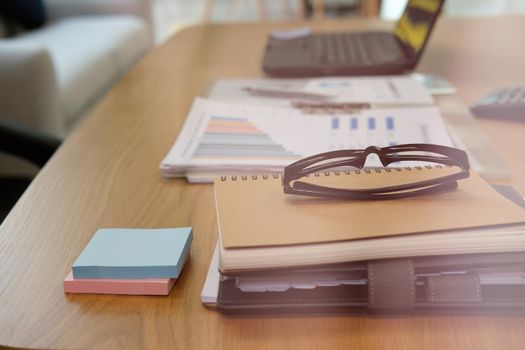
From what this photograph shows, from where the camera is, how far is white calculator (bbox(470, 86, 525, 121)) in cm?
83

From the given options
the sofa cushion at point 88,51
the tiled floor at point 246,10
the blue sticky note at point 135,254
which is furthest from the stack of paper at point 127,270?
the tiled floor at point 246,10

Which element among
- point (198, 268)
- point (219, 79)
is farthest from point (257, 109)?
point (198, 268)

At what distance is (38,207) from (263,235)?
1.00 feet

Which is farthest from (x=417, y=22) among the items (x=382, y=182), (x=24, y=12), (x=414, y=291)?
(x=24, y=12)

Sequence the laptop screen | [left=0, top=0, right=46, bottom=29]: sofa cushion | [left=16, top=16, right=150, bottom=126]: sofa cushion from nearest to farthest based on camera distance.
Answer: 1. the laptop screen
2. [left=16, top=16, right=150, bottom=126]: sofa cushion
3. [left=0, top=0, right=46, bottom=29]: sofa cushion

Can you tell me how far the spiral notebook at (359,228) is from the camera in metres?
0.46

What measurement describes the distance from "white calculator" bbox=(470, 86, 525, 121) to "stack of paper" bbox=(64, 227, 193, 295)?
53cm

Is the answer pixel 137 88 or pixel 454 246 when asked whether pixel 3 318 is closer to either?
pixel 454 246

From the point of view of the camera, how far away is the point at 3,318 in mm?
A: 478

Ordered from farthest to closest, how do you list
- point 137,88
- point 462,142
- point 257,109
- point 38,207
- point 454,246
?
point 137,88
point 257,109
point 462,142
point 38,207
point 454,246

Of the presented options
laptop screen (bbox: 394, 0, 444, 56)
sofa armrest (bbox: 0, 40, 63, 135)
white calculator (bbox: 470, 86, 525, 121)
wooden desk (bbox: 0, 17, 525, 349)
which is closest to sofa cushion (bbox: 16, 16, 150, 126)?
sofa armrest (bbox: 0, 40, 63, 135)

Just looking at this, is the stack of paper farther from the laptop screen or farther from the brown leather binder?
the laptop screen

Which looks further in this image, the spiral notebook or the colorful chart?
the colorful chart

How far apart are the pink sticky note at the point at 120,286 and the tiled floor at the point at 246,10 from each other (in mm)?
3426
